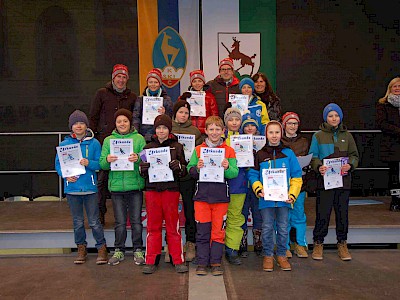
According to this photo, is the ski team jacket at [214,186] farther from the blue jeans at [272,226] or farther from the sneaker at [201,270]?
the sneaker at [201,270]

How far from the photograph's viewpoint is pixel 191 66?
650 cm

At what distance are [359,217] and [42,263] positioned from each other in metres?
3.51

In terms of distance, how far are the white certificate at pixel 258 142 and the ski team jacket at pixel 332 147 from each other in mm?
511

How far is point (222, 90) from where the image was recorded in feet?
Result: 14.9

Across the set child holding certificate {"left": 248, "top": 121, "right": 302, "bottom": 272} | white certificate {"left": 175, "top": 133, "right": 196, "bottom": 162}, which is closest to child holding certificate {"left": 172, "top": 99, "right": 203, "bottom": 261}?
white certificate {"left": 175, "top": 133, "right": 196, "bottom": 162}

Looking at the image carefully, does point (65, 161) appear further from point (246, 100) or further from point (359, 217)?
point (359, 217)

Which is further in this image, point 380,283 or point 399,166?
point 399,166

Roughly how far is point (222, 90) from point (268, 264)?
74.0 inches

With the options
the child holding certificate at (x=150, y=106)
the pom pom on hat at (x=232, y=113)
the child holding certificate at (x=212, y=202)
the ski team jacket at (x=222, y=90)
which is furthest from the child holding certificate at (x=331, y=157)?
the child holding certificate at (x=150, y=106)

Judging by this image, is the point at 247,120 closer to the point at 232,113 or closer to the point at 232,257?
the point at 232,113

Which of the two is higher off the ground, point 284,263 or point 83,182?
point 83,182

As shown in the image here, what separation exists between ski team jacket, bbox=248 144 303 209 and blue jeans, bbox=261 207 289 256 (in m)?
0.07

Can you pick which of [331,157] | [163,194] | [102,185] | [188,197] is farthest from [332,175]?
[102,185]

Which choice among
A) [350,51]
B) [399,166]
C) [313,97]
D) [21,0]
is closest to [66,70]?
[21,0]
